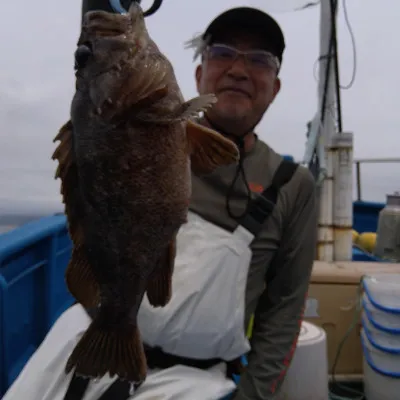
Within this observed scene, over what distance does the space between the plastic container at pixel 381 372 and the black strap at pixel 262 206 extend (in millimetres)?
1599

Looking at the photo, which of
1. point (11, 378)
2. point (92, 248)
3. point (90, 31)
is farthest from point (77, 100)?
point (11, 378)

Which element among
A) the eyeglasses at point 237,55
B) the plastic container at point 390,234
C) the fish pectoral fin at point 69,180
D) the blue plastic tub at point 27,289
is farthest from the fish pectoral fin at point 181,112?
the plastic container at point 390,234

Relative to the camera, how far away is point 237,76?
2.23 m

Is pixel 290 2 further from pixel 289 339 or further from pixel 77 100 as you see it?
pixel 77 100

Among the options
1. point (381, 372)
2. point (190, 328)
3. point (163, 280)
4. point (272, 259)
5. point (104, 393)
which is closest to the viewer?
point (163, 280)

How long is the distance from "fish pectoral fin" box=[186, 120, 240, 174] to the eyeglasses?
0.89 meters

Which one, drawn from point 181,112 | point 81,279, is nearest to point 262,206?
point 181,112

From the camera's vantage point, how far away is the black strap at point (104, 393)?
1.85m

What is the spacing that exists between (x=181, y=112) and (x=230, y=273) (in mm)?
945

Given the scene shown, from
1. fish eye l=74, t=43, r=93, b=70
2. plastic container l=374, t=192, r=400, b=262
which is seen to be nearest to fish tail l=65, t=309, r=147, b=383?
fish eye l=74, t=43, r=93, b=70

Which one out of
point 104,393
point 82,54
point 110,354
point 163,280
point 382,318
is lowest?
point 382,318

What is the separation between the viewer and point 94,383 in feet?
6.25

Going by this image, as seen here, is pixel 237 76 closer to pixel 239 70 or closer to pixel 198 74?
pixel 239 70

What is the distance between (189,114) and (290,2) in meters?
3.82
